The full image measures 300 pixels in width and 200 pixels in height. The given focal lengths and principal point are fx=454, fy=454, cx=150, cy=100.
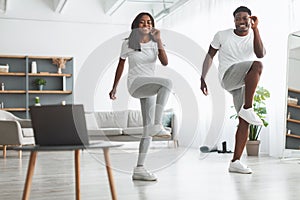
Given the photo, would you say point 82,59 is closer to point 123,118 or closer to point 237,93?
point 123,118

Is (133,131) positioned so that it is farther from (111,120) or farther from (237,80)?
(237,80)

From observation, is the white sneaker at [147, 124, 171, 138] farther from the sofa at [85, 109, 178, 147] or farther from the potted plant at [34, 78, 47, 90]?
the potted plant at [34, 78, 47, 90]

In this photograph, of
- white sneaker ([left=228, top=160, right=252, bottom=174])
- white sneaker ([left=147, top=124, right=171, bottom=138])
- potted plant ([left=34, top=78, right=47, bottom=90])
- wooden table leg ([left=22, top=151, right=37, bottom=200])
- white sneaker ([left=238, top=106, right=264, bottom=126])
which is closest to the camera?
wooden table leg ([left=22, top=151, right=37, bottom=200])

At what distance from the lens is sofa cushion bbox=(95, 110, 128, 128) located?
8255 millimetres

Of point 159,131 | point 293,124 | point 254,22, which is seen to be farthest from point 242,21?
point 293,124

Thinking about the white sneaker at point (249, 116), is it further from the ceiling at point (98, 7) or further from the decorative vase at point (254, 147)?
the ceiling at point (98, 7)

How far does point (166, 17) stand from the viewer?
30.4ft

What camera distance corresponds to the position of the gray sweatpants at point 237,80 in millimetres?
3943

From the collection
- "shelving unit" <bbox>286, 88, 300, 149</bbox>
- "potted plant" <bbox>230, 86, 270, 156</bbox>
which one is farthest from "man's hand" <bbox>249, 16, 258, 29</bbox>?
"potted plant" <bbox>230, 86, 270, 156</bbox>

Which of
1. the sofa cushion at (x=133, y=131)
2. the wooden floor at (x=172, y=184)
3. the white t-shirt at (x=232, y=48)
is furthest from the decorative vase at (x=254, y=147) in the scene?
the white t-shirt at (x=232, y=48)

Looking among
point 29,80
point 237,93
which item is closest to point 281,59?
point 237,93

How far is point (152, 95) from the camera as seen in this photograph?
339cm

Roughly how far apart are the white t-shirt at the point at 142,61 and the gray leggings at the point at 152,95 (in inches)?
3.0

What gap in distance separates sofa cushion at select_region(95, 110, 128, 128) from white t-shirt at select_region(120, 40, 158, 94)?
4742 mm
